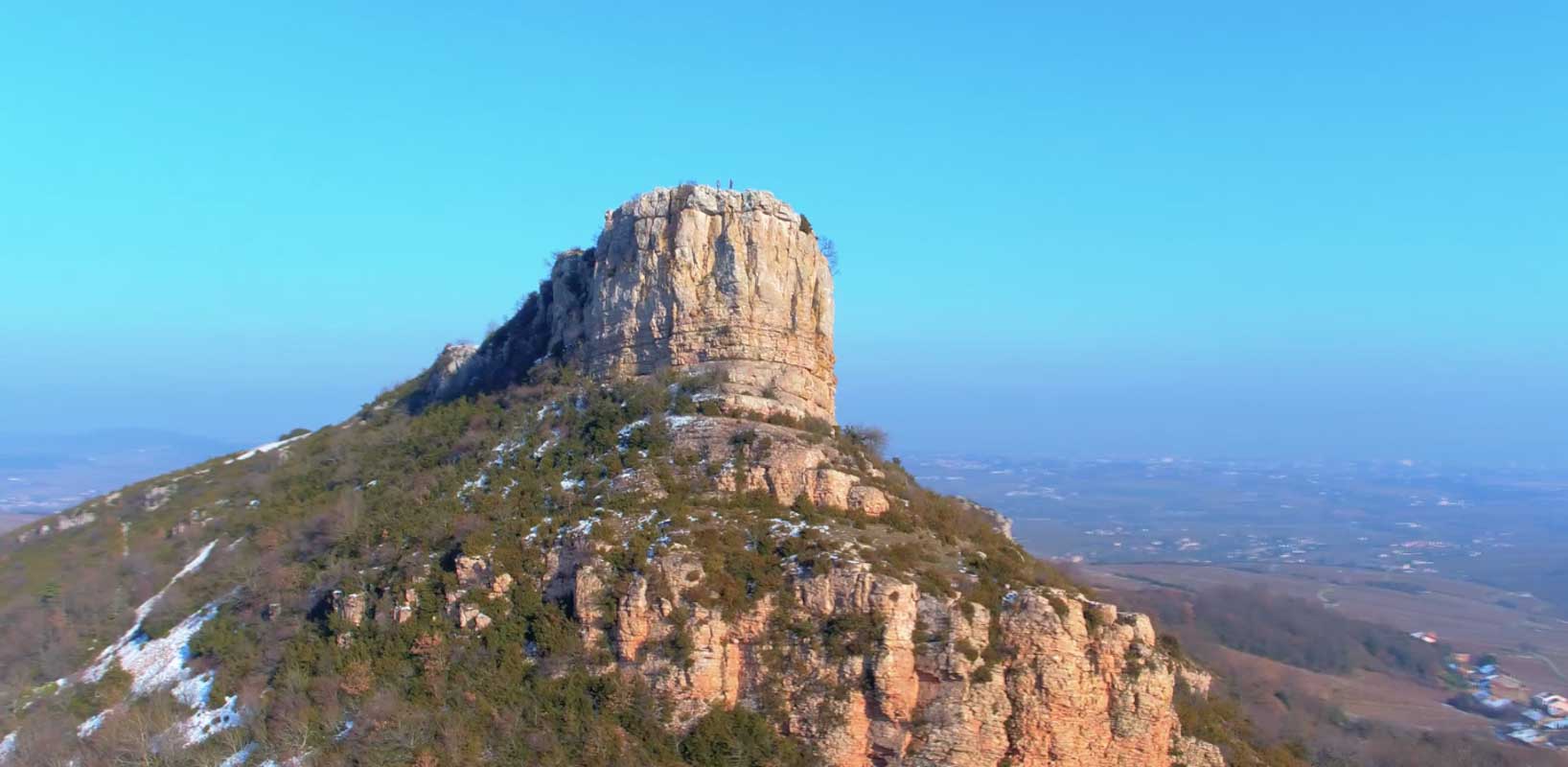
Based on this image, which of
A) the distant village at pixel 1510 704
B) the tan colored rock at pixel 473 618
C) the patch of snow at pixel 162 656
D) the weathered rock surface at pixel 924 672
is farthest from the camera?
the distant village at pixel 1510 704

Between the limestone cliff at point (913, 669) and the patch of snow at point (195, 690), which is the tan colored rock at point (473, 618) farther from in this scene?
the patch of snow at point (195, 690)

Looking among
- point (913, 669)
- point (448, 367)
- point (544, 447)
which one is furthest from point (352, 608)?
point (448, 367)

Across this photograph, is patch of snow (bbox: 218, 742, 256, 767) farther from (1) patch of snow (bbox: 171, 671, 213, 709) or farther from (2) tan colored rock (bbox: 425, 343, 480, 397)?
(2) tan colored rock (bbox: 425, 343, 480, 397)

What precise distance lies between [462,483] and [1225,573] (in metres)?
87.6

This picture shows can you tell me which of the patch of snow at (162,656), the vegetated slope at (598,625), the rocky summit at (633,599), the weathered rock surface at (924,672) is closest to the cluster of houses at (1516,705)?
the rocky summit at (633,599)

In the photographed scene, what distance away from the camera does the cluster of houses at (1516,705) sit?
182 ft

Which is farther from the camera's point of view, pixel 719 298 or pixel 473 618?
pixel 719 298

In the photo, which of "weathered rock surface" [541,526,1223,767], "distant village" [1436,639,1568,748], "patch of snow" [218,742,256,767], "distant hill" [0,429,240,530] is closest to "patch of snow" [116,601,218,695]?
"patch of snow" [218,742,256,767]

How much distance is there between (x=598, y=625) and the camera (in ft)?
79.7

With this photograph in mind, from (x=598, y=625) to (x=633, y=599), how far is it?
1.25m

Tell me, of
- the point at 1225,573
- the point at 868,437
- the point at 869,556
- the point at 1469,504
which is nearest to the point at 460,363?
the point at 868,437

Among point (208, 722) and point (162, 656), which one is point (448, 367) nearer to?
point (162, 656)

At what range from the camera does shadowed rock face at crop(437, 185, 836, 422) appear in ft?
112

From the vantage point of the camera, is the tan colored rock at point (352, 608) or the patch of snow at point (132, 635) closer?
the tan colored rock at point (352, 608)
